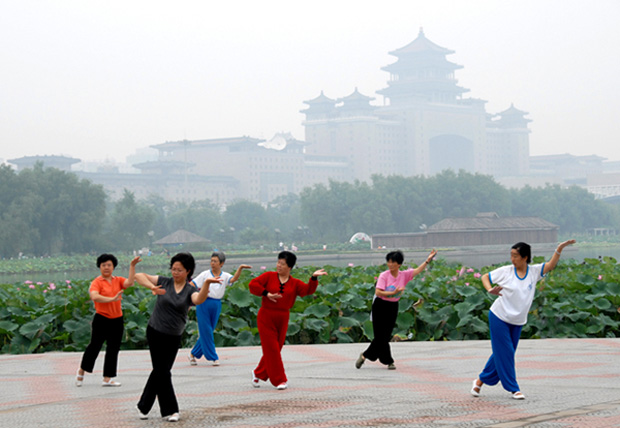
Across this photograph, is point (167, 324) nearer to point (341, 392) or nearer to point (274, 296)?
point (274, 296)

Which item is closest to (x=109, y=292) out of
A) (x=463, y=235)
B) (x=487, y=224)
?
(x=463, y=235)

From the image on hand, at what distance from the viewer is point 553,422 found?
5.57 metres

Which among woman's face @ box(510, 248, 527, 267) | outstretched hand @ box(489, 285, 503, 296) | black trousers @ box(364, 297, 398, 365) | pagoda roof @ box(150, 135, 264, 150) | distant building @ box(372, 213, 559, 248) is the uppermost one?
pagoda roof @ box(150, 135, 264, 150)

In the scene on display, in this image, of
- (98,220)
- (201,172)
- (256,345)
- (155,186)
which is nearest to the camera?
(256,345)

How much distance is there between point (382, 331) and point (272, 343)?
5.05ft

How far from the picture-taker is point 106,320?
7762 mm

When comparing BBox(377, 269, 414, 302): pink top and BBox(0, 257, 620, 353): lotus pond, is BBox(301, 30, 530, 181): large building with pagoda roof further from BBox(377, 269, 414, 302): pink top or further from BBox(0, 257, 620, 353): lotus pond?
BBox(377, 269, 414, 302): pink top

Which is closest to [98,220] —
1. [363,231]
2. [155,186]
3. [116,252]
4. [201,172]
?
[116,252]

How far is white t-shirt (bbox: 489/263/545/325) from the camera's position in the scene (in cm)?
654

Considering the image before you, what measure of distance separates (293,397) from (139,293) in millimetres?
5552

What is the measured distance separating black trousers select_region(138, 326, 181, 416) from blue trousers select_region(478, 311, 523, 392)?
2.31 m

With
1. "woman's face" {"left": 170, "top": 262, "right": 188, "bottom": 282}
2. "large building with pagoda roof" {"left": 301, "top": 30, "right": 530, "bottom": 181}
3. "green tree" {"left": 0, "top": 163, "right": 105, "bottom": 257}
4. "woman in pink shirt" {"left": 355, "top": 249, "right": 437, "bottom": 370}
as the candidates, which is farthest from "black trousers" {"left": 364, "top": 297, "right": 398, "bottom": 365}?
"large building with pagoda roof" {"left": 301, "top": 30, "right": 530, "bottom": 181}

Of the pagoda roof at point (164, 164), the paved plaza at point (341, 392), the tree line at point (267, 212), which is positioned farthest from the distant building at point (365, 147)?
the paved plaza at point (341, 392)

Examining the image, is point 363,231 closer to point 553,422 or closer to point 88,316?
point 88,316
